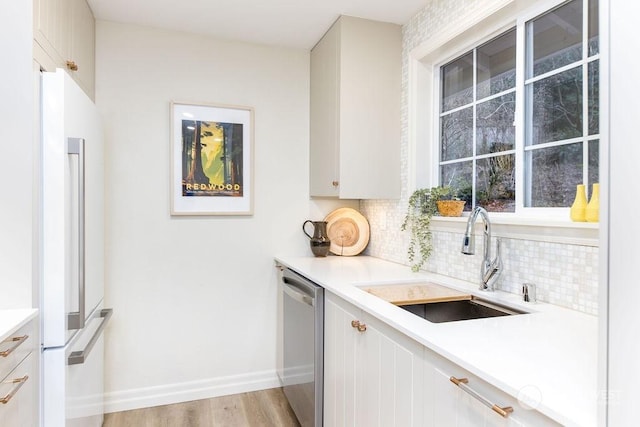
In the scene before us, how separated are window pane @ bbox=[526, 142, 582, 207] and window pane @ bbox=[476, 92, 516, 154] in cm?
16

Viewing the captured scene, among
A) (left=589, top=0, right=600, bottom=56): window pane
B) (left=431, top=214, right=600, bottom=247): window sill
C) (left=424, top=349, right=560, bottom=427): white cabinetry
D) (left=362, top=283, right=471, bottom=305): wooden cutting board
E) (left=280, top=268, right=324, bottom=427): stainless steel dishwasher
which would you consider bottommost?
(left=280, top=268, right=324, bottom=427): stainless steel dishwasher

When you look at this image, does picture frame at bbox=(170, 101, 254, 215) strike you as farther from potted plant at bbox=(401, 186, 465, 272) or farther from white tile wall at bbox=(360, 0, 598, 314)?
potted plant at bbox=(401, 186, 465, 272)

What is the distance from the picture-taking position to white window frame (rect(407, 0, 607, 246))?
151cm

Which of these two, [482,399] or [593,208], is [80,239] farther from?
[593,208]

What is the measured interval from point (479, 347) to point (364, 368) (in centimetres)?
60

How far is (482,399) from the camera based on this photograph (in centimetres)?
91

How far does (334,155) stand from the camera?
8.01ft

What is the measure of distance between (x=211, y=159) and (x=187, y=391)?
158 centimetres

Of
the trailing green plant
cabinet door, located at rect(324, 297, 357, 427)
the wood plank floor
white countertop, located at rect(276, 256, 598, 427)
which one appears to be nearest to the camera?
white countertop, located at rect(276, 256, 598, 427)

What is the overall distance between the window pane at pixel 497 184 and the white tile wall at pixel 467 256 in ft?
0.69

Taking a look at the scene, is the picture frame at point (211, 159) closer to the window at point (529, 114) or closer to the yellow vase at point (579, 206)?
the window at point (529, 114)

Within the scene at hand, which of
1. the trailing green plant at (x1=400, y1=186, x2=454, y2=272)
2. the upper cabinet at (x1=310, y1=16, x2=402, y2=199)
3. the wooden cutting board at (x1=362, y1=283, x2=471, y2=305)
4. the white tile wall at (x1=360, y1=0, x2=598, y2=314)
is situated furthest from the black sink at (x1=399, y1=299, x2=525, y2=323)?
the upper cabinet at (x1=310, y1=16, x2=402, y2=199)

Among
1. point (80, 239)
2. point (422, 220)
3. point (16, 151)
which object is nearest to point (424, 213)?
point (422, 220)

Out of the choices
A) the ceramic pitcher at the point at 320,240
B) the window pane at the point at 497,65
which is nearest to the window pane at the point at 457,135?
the window pane at the point at 497,65
